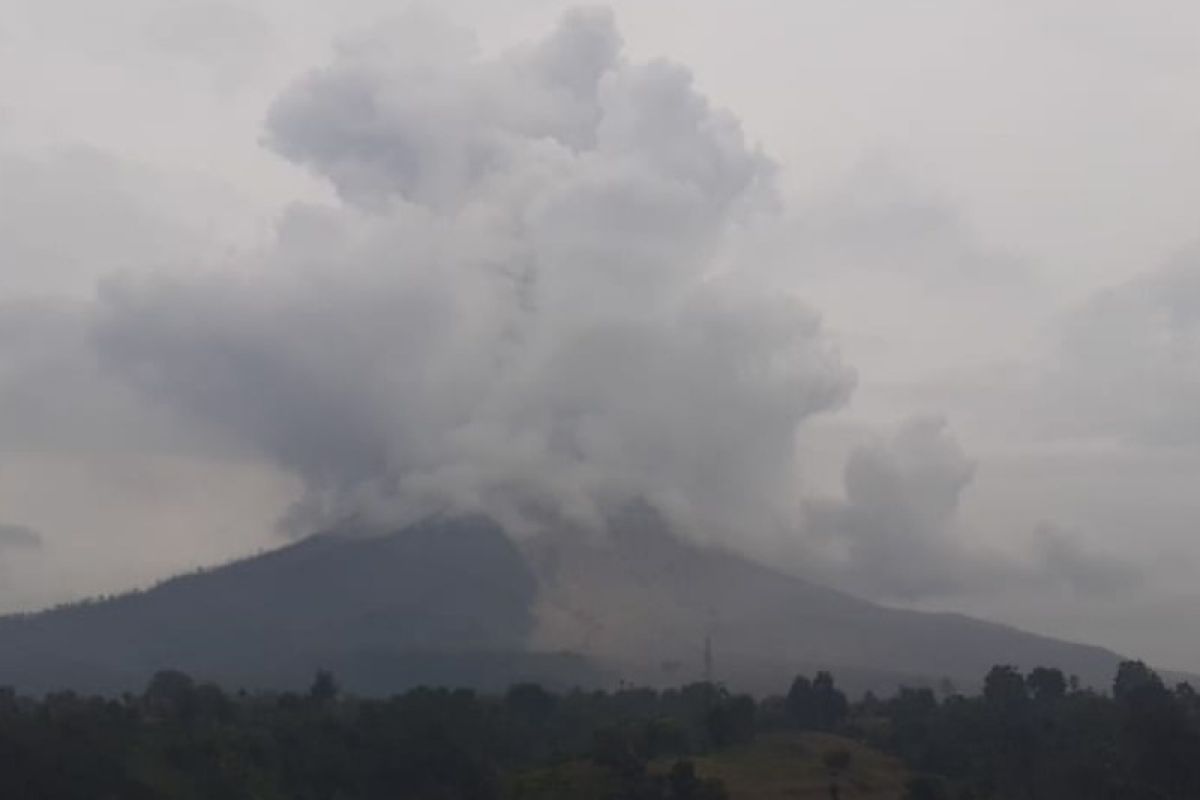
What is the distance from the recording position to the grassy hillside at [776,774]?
59312 mm

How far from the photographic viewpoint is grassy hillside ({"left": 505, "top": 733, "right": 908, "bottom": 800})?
59312mm

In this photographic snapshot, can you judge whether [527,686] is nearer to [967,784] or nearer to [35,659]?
[967,784]

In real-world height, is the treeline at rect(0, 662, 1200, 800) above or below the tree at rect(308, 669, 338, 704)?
below

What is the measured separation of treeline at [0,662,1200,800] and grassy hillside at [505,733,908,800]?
55 centimetres

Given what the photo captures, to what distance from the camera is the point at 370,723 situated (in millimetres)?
68312

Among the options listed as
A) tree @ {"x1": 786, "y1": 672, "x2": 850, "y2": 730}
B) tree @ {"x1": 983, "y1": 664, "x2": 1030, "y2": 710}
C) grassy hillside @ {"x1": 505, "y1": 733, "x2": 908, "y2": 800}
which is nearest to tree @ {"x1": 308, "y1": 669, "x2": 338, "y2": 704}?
tree @ {"x1": 786, "y1": 672, "x2": 850, "y2": 730}

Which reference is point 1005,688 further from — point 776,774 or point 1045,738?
point 776,774

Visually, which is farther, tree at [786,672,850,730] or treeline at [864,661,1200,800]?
tree at [786,672,850,730]

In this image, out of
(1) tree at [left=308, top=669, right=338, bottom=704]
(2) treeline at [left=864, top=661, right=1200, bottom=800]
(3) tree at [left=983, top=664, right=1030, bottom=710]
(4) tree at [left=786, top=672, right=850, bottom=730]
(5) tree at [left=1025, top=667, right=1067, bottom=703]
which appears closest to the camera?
(2) treeline at [left=864, top=661, right=1200, bottom=800]

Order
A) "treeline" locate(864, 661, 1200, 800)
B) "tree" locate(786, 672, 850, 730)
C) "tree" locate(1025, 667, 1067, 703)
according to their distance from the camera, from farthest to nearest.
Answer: "tree" locate(786, 672, 850, 730) < "tree" locate(1025, 667, 1067, 703) < "treeline" locate(864, 661, 1200, 800)

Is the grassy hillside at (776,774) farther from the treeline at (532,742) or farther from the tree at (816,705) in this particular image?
the tree at (816,705)

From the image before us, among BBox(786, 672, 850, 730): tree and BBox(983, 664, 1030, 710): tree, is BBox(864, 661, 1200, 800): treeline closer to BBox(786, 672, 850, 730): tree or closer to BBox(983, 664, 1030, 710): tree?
BBox(983, 664, 1030, 710): tree

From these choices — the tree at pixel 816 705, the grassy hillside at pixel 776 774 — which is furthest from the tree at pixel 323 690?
the grassy hillside at pixel 776 774

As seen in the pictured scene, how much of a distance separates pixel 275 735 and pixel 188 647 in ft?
412
